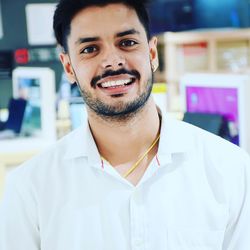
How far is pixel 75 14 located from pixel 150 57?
0.21m

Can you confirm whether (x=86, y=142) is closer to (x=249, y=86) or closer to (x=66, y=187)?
(x=66, y=187)

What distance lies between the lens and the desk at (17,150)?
6.82 feet

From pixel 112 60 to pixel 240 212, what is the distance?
0.46 m

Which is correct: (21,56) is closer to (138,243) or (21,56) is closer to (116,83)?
(116,83)

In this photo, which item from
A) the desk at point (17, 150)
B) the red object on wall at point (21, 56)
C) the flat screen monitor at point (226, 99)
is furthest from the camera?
the red object on wall at point (21, 56)

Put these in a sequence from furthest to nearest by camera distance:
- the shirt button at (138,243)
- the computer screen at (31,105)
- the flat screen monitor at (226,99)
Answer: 1. the computer screen at (31,105)
2. the flat screen monitor at (226,99)
3. the shirt button at (138,243)

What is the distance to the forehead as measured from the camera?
1099 mm

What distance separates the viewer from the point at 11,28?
4.81 metres

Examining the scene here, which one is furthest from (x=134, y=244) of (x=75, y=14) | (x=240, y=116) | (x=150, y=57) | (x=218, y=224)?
(x=240, y=116)

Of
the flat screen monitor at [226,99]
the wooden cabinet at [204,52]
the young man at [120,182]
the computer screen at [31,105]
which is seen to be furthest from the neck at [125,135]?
the wooden cabinet at [204,52]

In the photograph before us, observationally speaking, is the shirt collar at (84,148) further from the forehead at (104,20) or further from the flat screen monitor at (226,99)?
the flat screen monitor at (226,99)

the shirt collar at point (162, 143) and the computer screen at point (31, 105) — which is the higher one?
the shirt collar at point (162, 143)

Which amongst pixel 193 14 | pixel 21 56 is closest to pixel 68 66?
pixel 21 56

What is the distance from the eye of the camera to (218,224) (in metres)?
1.10
